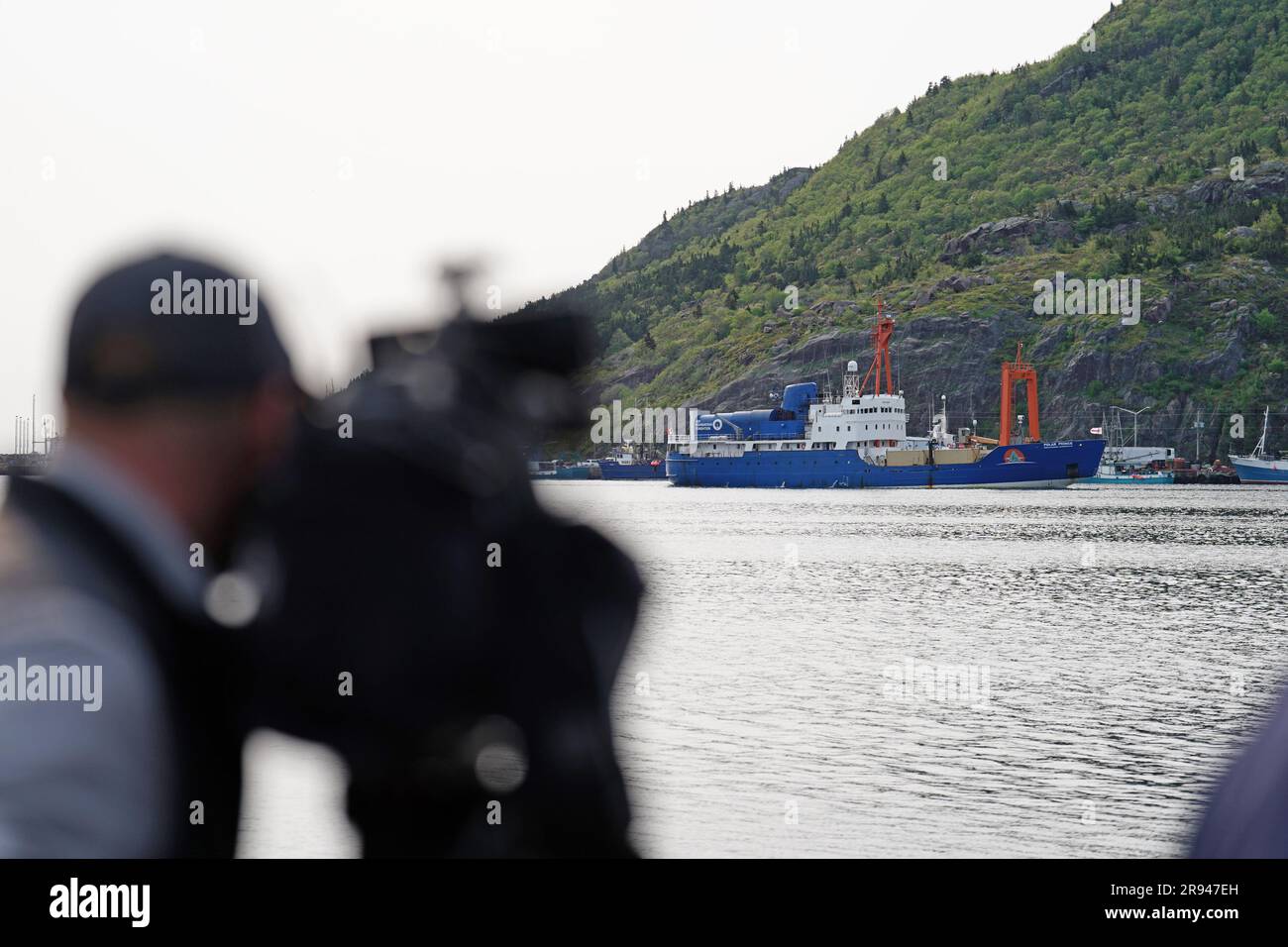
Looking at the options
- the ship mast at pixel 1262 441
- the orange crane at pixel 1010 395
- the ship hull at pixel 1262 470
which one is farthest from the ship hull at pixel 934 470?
the ship mast at pixel 1262 441

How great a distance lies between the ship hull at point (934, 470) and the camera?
9025 cm

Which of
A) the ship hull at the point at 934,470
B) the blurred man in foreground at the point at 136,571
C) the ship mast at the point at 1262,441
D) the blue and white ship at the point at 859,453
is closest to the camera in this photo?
Result: the blurred man in foreground at the point at 136,571

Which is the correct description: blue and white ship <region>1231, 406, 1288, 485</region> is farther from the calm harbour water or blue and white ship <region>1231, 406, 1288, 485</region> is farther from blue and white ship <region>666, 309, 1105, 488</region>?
the calm harbour water

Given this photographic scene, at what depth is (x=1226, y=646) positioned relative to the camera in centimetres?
2228

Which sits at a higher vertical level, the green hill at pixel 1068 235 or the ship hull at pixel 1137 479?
the green hill at pixel 1068 235

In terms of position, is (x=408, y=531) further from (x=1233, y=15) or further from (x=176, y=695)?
(x=1233, y=15)

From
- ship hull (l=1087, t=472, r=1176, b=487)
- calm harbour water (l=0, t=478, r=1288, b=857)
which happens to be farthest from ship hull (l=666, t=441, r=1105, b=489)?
calm harbour water (l=0, t=478, r=1288, b=857)

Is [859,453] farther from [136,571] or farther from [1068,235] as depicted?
[136,571]

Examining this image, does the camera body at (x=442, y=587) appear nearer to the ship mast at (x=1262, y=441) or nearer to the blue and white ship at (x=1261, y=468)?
the blue and white ship at (x=1261, y=468)

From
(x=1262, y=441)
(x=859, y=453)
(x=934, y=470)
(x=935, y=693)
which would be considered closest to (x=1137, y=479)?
(x=1262, y=441)

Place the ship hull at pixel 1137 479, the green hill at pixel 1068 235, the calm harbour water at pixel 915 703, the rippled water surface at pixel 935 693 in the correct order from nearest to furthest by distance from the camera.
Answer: the calm harbour water at pixel 915 703 < the rippled water surface at pixel 935 693 < the ship hull at pixel 1137 479 < the green hill at pixel 1068 235

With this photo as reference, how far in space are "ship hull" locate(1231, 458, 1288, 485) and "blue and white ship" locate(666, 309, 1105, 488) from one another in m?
14.8

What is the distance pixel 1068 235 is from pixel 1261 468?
1803 inches

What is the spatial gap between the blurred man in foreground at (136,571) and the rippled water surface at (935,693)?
35 centimetres
